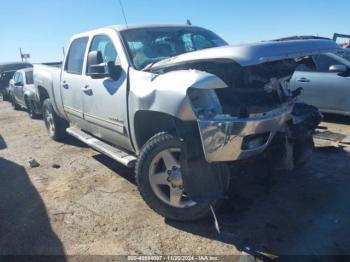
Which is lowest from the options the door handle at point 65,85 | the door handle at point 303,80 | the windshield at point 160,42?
the door handle at point 303,80

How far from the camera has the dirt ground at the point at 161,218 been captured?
3145 millimetres

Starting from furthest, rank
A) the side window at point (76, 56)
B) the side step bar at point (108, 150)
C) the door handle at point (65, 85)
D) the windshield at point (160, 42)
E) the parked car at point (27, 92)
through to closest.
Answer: the parked car at point (27, 92)
the door handle at point (65, 85)
the side window at point (76, 56)
the windshield at point (160, 42)
the side step bar at point (108, 150)

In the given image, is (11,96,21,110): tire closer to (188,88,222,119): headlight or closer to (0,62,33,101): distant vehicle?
(0,62,33,101): distant vehicle

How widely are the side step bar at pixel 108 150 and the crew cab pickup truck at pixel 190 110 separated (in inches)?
0.7

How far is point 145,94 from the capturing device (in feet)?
11.3

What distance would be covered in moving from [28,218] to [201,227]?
193 cm

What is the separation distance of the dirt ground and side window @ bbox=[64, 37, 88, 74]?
155 centimetres

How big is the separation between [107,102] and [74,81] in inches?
48.1

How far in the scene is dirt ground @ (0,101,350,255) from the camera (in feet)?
10.3

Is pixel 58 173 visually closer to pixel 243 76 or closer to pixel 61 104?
pixel 61 104

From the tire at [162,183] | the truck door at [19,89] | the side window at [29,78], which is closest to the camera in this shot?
the tire at [162,183]

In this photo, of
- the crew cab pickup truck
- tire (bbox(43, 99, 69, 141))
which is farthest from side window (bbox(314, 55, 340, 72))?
tire (bbox(43, 99, 69, 141))

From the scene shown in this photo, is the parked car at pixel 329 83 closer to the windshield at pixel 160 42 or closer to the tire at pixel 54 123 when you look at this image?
the windshield at pixel 160 42

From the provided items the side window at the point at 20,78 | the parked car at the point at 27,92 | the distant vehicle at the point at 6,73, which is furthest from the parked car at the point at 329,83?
the distant vehicle at the point at 6,73
